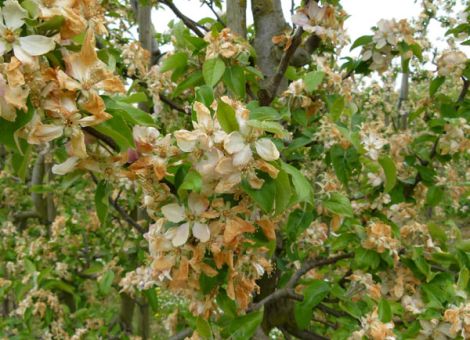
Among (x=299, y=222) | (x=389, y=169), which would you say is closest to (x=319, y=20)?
(x=389, y=169)

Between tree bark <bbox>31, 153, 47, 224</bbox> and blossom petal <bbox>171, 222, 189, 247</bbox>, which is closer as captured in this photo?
blossom petal <bbox>171, 222, 189, 247</bbox>

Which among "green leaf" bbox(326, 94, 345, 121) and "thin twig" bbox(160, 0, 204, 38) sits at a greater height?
"thin twig" bbox(160, 0, 204, 38)

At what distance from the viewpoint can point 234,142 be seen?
907mm

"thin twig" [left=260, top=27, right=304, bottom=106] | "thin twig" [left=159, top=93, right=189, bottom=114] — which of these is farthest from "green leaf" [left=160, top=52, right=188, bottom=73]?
"thin twig" [left=159, top=93, right=189, bottom=114]

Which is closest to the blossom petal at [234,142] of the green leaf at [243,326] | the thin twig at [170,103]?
the green leaf at [243,326]

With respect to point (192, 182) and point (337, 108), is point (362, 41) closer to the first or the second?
point (337, 108)

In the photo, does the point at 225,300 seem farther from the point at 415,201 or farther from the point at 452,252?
the point at 415,201

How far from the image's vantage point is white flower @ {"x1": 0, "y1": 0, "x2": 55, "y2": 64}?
770 mm

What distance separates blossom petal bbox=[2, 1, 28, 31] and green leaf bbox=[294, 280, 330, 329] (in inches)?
57.0

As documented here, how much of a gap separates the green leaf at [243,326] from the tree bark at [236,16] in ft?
3.66

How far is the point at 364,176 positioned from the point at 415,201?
12.6 inches

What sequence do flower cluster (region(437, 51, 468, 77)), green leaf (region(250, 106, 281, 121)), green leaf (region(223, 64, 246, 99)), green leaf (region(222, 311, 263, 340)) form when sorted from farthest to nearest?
flower cluster (region(437, 51, 468, 77)), green leaf (region(223, 64, 246, 99)), green leaf (region(222, 311, 263, 340)), green leaf (region(250, 106, 281, 121))

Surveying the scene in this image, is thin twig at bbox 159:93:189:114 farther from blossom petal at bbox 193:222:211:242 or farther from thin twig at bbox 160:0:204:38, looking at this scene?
blossom petal at bbox 193:222:211:242

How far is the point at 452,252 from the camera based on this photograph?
1.94 metres
